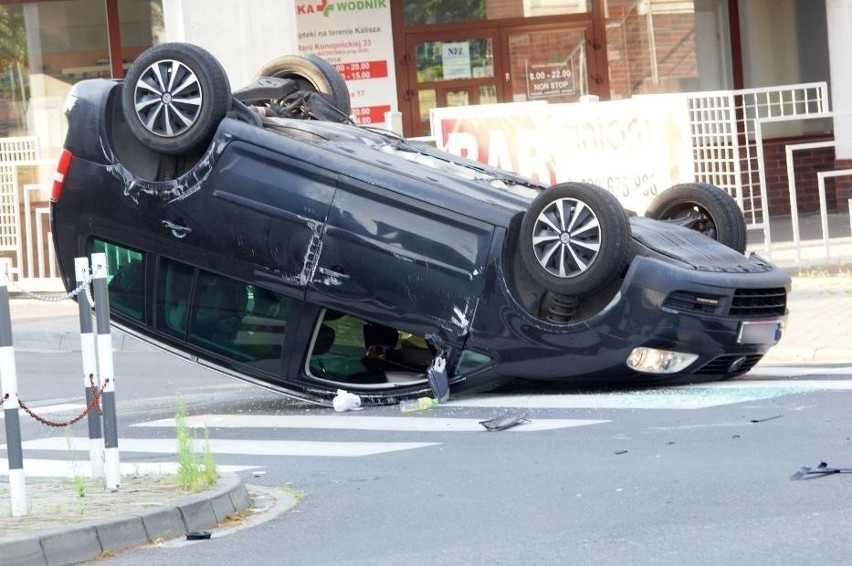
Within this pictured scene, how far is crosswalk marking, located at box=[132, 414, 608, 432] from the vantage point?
934cm

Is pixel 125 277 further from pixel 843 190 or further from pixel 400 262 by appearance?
pixel 843 190

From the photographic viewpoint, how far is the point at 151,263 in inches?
407

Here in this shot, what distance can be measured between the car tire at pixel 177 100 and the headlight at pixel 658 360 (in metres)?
2.97

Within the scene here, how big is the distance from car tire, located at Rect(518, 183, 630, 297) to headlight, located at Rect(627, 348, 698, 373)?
480 millimetres

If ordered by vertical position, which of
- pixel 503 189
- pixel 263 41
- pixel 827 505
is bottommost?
pixel 827 505

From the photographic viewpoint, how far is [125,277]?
10477 mm

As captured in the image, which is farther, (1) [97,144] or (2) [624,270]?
(1) [97,144]

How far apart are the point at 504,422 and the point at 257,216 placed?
6.65 feet

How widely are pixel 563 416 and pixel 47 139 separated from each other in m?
15.9

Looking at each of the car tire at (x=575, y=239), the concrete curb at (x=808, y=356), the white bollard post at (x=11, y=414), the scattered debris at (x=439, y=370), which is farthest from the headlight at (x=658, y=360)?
the white bollard post at (x=11, y=414)

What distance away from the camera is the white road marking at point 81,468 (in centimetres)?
835

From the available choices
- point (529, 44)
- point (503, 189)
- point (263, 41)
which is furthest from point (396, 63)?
point (503, 189)

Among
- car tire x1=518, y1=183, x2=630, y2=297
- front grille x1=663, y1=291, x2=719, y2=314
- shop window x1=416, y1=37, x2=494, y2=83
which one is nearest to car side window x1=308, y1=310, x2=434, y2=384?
car tire x1=518, y1=183, x2=630, y2=297

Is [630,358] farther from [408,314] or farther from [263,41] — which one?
[263,41]
